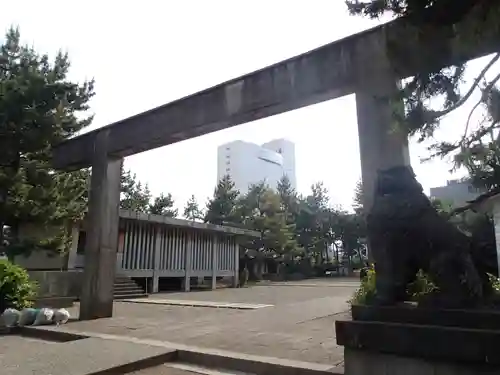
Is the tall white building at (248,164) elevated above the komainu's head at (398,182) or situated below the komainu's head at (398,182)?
above

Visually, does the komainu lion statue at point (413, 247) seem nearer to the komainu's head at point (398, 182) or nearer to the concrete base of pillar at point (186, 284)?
the komainu's head at point (398, 182)

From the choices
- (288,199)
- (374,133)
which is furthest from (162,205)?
(374,133)

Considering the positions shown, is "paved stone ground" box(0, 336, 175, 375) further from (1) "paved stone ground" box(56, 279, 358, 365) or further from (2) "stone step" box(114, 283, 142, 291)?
(2) "stone step" box(114, 283, 142, 291)

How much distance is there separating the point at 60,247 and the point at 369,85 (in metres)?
9.57

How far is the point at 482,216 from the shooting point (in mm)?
2889

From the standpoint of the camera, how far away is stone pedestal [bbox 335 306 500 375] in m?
2.33

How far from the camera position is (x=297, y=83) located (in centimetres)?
509

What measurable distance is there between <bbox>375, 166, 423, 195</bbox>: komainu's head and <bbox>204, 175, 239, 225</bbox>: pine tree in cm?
2273

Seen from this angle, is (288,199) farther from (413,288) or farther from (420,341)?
(420,341)

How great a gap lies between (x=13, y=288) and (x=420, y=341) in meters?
6.35

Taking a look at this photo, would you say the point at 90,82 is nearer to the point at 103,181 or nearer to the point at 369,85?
the point at 103,181

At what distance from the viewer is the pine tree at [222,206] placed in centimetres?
2640

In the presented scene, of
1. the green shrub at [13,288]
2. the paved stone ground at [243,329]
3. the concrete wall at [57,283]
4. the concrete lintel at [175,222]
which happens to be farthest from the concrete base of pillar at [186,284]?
the green shrub at [13,288]

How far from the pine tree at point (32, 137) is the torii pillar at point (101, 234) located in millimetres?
3189
